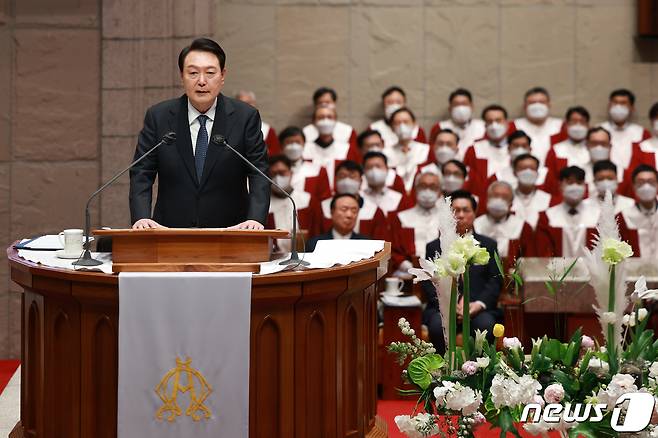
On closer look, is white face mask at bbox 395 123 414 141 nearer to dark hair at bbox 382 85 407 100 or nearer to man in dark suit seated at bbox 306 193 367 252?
dark hair at bbox 382 85 407 100

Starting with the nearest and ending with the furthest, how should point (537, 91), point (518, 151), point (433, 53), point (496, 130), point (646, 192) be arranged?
point (646, 192) < point (518, 151) < point (496, 130) < point (537, 91) < point (433, 53)

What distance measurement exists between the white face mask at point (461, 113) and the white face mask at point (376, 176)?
4.97 ft

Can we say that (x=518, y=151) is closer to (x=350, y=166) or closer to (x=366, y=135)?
(x=366, y=135)

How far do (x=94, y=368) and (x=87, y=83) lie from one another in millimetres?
3696

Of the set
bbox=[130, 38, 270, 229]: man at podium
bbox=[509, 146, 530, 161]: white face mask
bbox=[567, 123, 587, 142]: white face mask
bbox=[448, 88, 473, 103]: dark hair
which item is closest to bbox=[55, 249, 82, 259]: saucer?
bbox=[130, 38, 270, 229]: man at podium

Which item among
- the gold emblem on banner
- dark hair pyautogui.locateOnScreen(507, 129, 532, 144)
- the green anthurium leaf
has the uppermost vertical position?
dark hair pyautogui.locateOnScreen(507, 129, 532, 144)

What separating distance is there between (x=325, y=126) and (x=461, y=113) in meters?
1.30

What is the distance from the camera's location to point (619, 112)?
899 cm

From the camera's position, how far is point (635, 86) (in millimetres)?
9914

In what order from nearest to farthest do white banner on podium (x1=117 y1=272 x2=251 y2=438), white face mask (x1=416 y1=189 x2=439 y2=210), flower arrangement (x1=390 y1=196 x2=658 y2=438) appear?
flower arrangement (x1=390 y1=196 x2=658 y2=438)
white banner on podium (x1=117 y1=272 x2=251 y2=438)
white face mask (x1=416 y1=189 x2=439 y2=210)

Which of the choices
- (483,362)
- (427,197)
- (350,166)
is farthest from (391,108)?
(483,362)

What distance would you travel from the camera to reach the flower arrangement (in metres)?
2.60

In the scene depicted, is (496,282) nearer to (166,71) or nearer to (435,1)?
(166,71)

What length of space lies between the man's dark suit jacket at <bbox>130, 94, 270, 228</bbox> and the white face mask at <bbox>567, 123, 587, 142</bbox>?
5.38m
